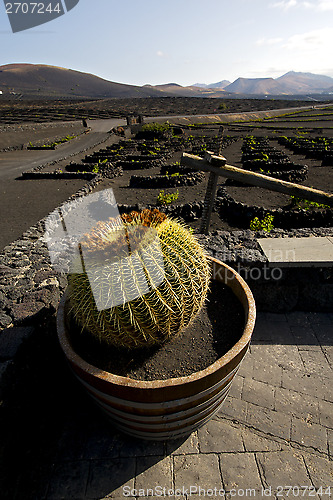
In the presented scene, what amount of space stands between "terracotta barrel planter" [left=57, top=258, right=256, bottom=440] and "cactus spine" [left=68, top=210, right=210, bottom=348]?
0.34 m

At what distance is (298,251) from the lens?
4.09 m

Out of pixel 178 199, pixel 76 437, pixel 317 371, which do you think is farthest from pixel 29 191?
pixel 317 371

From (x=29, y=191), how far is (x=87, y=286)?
37.4 feet

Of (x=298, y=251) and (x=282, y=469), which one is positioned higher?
(x=298, y=251)

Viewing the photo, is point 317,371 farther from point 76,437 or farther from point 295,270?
point 76,437

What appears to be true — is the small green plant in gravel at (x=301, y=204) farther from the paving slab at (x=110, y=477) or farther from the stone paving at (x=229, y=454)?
the paving slab at (x=110, y=477)

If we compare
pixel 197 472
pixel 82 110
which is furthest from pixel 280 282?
pixel 82 110

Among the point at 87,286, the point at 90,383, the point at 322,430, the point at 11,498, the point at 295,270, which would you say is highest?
the point at 87,286

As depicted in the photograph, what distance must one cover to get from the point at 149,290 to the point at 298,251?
3.02 m

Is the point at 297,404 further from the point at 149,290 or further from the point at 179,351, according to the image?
the point at 149,290

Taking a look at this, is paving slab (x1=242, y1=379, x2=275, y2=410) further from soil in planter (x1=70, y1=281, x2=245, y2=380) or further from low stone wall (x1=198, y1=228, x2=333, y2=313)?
low stone wall (x1=198, y1=228, x2=333, y2=313)

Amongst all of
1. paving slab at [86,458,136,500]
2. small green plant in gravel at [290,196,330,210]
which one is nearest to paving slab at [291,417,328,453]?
paving slab at [86,458,136,500]

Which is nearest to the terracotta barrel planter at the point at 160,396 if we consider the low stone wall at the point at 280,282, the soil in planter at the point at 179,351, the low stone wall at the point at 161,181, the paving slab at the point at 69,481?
the soil in planter at the point at 179,351

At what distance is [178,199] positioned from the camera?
33.4 ft
